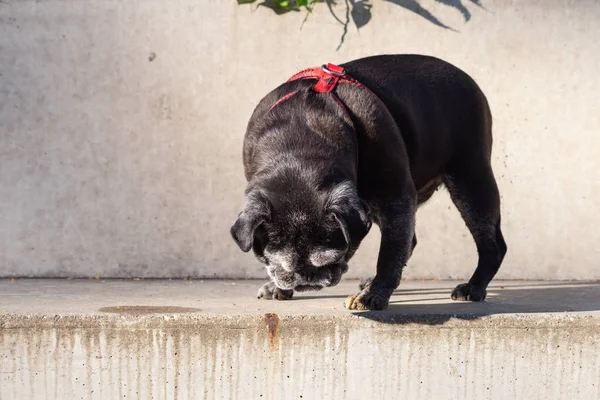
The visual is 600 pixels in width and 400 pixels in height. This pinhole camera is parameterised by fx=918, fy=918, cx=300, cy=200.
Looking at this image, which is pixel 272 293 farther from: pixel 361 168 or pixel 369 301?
pixel 361 168

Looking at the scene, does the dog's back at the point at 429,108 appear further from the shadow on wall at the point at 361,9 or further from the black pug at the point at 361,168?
the shadow on wall at the point at 361,9

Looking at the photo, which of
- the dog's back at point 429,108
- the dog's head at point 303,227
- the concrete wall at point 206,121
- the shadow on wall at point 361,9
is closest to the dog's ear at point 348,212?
the dog's head at point 303,227

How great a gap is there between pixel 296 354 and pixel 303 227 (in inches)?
24.3

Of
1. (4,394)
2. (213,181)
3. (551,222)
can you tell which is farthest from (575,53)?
(4,394)

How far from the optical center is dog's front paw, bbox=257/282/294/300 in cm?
443

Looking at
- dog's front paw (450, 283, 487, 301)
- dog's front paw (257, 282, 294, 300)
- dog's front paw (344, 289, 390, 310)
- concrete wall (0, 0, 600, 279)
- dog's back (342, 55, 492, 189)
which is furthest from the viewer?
concrete wall (0, 0, 600, 279)

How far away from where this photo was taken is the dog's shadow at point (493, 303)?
3.87 meters

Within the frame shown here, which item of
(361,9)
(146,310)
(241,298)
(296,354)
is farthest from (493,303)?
(361,9)

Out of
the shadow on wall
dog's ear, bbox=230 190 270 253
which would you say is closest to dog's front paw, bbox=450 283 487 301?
dog's ear, bbox=230 190 270 253

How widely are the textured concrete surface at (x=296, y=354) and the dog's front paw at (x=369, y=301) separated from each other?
0.08 metres

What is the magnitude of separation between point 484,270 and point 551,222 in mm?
1350

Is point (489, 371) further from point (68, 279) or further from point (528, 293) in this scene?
point (68, 279)

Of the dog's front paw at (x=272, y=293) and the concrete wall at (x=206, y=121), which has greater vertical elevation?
the concrete wall at (x=206, y=121)

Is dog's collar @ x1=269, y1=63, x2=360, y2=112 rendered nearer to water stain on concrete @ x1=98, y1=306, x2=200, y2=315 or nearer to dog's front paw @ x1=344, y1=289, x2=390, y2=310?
dog's front paw @ x1=344, y1=289, x2=390, y2=310
